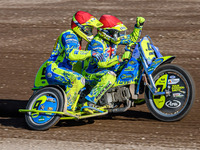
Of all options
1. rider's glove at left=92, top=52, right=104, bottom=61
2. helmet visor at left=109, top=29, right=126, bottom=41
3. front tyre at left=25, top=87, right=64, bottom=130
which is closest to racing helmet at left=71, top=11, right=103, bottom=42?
helmet visor at left=109, top=29, right=126, bottom=41

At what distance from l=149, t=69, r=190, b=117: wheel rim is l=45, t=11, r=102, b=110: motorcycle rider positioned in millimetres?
1475

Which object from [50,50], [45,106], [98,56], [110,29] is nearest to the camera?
[98,56]

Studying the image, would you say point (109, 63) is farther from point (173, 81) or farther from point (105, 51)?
point (173, 81)

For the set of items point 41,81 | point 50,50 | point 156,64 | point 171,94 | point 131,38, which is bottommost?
point 171,94

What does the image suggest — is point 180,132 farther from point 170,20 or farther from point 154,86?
point 170,20

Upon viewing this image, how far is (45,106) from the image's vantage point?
853 cm

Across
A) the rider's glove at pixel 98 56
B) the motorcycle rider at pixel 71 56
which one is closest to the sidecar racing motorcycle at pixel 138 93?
the motorcycle rider at pixel 71 56

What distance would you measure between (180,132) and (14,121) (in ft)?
11.0

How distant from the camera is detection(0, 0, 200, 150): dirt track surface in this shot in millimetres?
7730

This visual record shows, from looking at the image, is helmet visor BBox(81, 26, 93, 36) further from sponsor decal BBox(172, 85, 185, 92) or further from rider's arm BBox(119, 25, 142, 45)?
sponsor decal BBox(172, 85, 185, 92)

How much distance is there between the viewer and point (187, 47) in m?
14.3

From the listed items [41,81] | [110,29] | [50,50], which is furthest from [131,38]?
[50,50]

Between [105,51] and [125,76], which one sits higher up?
[105,51]

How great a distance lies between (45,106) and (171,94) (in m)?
2.36
